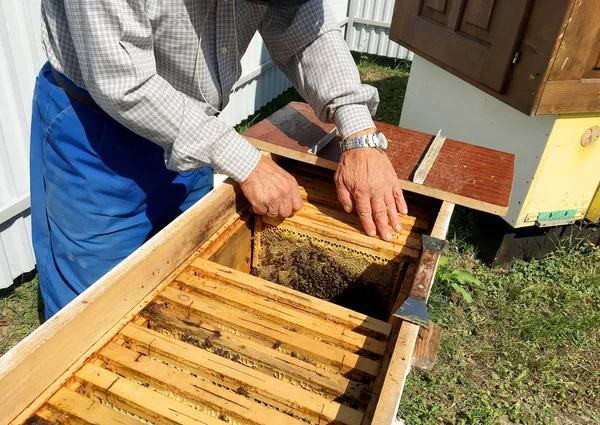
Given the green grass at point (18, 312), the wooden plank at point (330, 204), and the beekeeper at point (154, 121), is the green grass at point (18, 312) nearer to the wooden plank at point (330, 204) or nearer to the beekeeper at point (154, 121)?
the beekeeper at point (154, 121)

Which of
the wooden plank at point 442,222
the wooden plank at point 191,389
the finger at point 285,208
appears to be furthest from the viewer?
the finger at point 285,208

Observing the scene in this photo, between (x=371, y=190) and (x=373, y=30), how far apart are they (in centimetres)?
752

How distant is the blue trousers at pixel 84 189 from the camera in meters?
2.18

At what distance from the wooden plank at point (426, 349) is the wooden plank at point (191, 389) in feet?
1.36

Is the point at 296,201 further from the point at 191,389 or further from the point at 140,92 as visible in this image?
the point at 191,389

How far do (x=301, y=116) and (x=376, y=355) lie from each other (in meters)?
1.58

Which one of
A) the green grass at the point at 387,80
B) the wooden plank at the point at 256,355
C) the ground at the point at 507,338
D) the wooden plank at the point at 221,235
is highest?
the wooden plank at the point at 256,355

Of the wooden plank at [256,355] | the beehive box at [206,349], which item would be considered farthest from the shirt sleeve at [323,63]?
the wooden plank at [256,355]

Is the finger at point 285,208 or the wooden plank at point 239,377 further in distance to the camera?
the finger at point 285,208

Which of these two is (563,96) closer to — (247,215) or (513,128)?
(513,128)

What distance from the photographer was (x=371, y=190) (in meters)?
2.16

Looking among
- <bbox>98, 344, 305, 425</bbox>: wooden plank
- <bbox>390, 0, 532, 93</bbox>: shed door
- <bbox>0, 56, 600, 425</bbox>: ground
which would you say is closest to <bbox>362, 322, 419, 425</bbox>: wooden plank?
<bbox>98, 344, 305, 425</bbox>: wooden plank

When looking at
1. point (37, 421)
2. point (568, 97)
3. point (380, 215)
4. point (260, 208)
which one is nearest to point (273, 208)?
point (260, 208)

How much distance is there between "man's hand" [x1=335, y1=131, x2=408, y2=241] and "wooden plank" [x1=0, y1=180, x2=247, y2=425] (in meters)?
0.63
